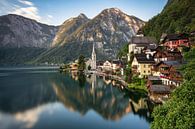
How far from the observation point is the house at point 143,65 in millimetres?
75250

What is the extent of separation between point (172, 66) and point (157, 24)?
253 feet

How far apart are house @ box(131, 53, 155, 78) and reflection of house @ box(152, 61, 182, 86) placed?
994 cm

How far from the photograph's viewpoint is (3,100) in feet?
202

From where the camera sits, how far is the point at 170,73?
5488cm

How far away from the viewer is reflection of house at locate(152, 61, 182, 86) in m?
51.3

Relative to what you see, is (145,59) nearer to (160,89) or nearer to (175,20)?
(160,89)

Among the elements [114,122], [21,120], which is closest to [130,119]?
[114,122]

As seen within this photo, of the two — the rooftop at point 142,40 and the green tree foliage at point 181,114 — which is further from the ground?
the rooftop at point 142,40

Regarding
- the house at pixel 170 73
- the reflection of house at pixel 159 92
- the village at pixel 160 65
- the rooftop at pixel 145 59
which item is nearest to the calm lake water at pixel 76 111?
the reflection of house at pixel 159 92

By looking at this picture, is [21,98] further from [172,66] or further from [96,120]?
[172,66]

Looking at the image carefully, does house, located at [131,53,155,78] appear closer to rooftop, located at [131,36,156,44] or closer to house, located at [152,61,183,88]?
house, located at [152,61,183,88]

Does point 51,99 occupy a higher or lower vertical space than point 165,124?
lower

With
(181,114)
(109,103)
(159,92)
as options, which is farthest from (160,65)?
(181,114)

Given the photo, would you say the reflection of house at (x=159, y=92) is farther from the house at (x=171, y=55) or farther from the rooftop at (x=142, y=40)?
the rooftop at (x=142, y=40)
